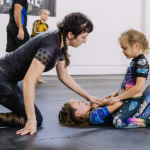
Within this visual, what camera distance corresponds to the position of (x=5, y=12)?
588cm

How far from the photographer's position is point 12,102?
1.77 m

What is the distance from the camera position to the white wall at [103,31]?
21.8 feet

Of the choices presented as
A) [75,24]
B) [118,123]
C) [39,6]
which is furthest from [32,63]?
[39,6]

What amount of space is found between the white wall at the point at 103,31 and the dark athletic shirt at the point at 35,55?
469 cm

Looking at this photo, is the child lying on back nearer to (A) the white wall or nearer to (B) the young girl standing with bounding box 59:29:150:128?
(B) the young girl standing with bounding box 59:29:150:128

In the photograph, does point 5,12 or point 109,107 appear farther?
point 5,12

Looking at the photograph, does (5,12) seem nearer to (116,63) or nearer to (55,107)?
(116,63)

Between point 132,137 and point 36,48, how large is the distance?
82 centimetres

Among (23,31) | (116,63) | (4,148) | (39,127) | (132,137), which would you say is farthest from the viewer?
(116,63)

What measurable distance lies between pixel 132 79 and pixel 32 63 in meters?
0.75

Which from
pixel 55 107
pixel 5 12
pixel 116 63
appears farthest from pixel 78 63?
pixel 55 107

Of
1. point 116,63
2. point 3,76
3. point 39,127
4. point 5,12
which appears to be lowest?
point 116,63

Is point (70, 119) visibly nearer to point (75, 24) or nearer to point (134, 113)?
point (134, 113)

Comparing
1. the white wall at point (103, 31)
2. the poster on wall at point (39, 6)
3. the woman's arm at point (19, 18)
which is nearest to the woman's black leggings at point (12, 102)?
the woman's arm at point (19, 18)
